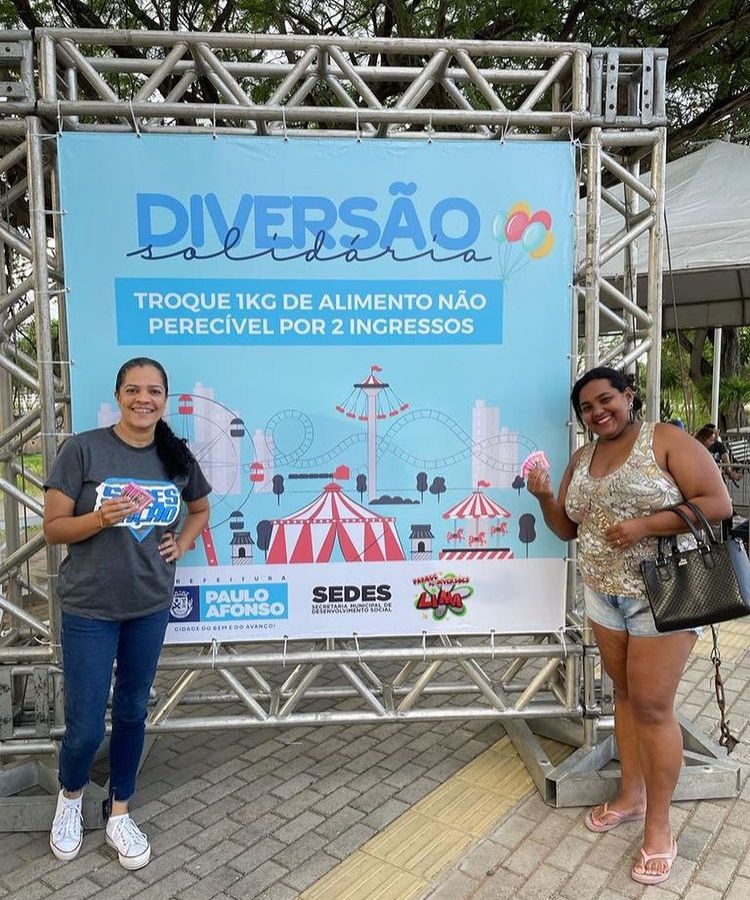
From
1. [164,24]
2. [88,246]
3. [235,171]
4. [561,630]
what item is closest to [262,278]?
[235,171]

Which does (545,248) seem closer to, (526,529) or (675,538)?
(526,529)

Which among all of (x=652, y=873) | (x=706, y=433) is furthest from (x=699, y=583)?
(x=706, y=433)

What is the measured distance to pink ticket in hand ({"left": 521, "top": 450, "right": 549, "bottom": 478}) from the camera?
10.5 feet

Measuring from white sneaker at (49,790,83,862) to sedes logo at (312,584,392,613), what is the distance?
125cm

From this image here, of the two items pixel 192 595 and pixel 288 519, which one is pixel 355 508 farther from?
pixel 192 595

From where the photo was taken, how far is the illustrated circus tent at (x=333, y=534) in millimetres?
3152

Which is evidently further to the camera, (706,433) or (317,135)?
(706,433)

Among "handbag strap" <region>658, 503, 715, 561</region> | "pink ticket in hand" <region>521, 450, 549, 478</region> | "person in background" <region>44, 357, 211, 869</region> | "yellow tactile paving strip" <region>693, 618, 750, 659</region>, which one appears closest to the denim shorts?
"handbag strap" <region>658, 503, 715, 561</region>

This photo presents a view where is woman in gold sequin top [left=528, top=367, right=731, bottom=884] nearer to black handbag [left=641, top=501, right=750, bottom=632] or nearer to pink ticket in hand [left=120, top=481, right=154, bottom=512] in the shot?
black handbag [left=641, top=501, right=750, bottom=632]

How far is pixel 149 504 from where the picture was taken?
2713 mm

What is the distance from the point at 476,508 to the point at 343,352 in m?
0.93

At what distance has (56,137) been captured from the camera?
2.92m

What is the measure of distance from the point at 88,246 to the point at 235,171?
2.29 ft

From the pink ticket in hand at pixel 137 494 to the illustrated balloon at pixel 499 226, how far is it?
184 centimetres
